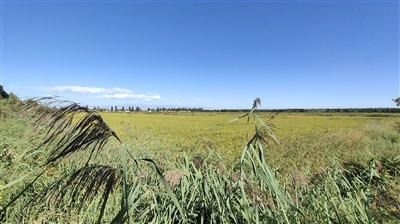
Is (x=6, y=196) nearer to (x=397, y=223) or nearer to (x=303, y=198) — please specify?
(x=303, y=198)

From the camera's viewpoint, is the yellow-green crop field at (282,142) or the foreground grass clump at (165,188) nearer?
the foreground grass clump at (165,188)

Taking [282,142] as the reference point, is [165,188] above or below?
above

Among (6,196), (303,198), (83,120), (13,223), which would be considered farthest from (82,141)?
(6,196)

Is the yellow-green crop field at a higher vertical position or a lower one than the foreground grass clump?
lower

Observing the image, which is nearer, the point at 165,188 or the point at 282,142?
the point at 165,188

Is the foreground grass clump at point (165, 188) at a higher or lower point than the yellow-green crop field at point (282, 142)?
higher

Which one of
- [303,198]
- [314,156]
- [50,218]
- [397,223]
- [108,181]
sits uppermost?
[108,181]

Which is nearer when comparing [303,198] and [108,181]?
[108,181]

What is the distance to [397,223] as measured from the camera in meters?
1.55

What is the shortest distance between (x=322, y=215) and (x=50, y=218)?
10.8ft

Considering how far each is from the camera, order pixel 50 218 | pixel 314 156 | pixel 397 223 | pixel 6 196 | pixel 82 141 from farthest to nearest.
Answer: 1. pixel 314 156
2. pixel 6 196
3. pixel 50 218
4. pixel 397 223
5. pixel 82 141

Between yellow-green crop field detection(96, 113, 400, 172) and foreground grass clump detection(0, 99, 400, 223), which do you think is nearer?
foreground grass clump detection(0, 99, 400, 223)

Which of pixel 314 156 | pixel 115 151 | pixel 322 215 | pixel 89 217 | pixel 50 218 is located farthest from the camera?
pixel 314 156

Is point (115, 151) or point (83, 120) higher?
point (83, 120)
